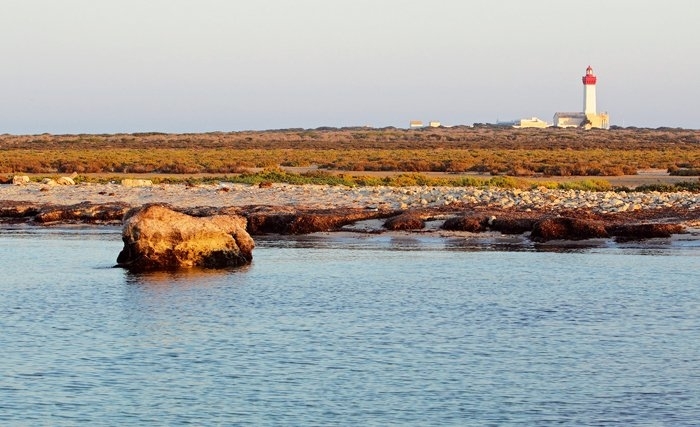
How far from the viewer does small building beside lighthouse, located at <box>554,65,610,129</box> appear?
165637 millimetres

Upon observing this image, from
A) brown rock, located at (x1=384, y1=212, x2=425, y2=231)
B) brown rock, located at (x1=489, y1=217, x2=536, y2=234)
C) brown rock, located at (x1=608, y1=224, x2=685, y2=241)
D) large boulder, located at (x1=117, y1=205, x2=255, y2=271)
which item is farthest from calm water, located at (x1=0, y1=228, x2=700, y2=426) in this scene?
brown rock, located at (x1=384, y1=212, x2=425, y2=231)

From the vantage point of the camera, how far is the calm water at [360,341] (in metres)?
13.0

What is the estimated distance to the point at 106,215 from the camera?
37.0 metres

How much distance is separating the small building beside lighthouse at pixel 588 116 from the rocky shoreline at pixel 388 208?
12706 cm

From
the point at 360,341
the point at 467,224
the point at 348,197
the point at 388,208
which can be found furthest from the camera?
the point at 348,197

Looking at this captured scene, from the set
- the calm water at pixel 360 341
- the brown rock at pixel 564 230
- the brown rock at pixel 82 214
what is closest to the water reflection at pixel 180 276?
the calm water at pixel 360 341

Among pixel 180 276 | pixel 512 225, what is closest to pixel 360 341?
pixel 180 276

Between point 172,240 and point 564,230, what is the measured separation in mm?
10517

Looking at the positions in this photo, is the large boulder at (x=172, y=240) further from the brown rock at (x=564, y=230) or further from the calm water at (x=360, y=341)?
the brown rock at (x=564, y=230)

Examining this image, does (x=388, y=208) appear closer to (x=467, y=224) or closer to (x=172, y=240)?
(x=467, y=224)

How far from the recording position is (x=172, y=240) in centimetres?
2416

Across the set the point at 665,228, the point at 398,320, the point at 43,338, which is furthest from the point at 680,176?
the point at 43,338

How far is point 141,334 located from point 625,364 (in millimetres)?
6949

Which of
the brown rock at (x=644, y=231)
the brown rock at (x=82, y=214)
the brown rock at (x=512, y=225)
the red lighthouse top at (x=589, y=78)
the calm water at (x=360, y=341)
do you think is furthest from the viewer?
the red lighthouse top at (x=589, y=78)
